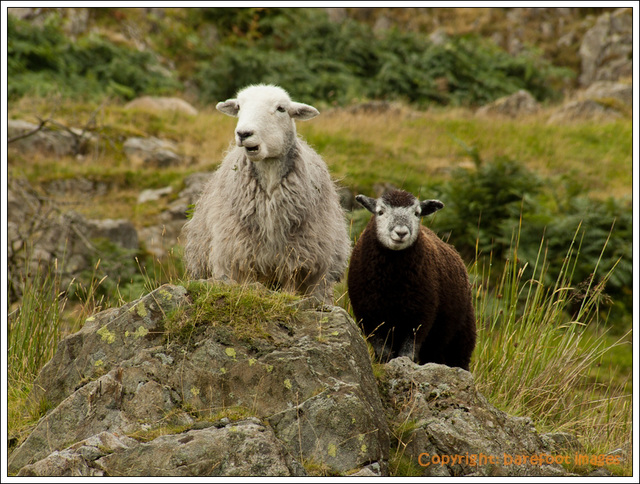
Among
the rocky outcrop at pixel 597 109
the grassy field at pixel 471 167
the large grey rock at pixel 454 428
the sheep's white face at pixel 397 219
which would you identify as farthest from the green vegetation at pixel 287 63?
the large grey rock at pixel 454 428

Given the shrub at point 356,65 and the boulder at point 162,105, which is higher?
the shrub at point 356,65

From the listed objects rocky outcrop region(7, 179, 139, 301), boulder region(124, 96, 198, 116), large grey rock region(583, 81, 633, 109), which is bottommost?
rocky outcrop region(7, 179, 139, 301)

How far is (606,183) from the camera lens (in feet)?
57.9

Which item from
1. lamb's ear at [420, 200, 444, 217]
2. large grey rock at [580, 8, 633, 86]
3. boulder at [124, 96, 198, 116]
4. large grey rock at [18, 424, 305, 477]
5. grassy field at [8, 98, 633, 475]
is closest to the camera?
large grey rock at [18, 424, 305, 477]

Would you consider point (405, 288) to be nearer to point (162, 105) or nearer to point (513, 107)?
point (162, 105)

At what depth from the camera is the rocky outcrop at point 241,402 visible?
436cm

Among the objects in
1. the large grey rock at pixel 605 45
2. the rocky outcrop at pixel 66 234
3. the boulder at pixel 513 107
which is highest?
the large grey rock at pixel 605 45

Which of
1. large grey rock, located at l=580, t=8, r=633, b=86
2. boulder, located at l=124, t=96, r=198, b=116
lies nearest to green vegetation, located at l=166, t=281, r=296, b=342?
boulder, located at l=124, t=96, r=198, b=116

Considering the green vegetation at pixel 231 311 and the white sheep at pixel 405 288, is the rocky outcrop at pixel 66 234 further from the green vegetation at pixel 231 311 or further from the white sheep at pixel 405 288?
the green vegetation at pixel 231 311

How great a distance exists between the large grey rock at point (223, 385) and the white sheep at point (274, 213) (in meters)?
1.24

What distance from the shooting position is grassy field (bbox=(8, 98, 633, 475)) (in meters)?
6.87

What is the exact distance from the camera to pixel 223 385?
481 cm

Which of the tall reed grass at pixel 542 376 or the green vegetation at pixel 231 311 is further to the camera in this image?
the tall reed grass at pixel 542 376

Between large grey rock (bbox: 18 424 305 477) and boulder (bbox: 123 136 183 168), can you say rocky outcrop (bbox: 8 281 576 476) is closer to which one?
large grey rock (bbox: 18 424 305 477)
